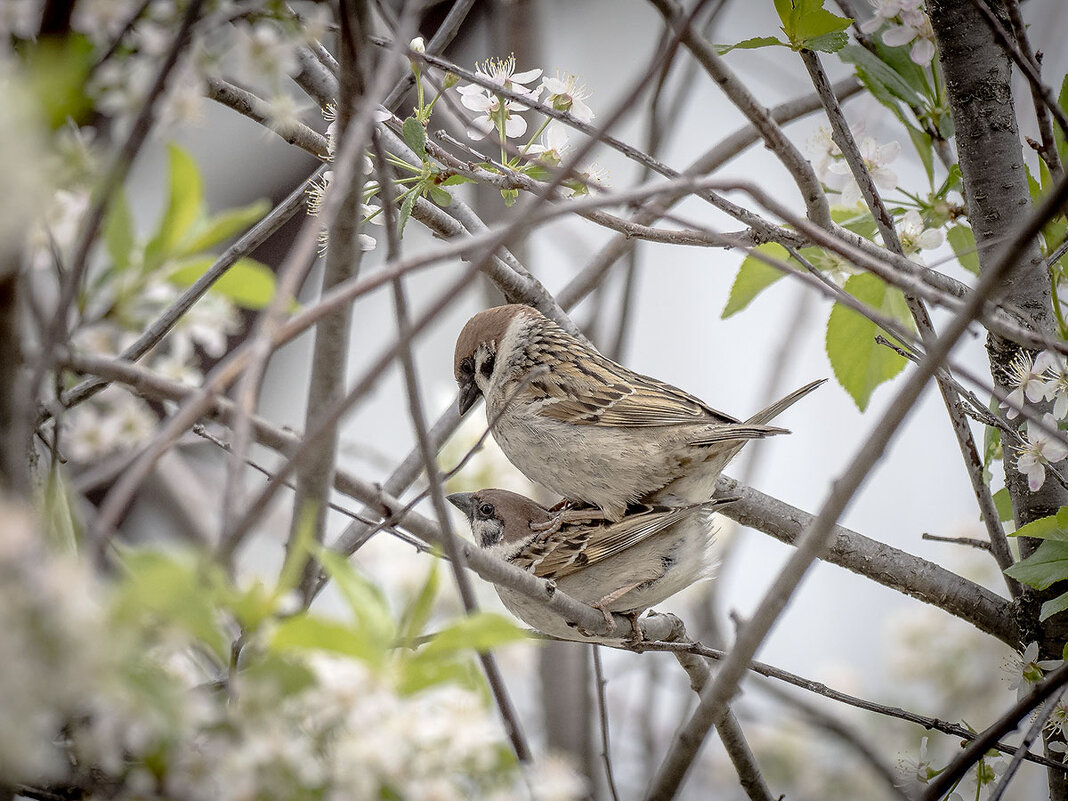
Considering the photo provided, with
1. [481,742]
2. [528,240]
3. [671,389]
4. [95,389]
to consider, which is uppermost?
[528,240]

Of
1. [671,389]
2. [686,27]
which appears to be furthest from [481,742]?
[671,389]

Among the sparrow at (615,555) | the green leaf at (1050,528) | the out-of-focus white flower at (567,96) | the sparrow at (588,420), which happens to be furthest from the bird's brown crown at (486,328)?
the green leaf at (1050,528)

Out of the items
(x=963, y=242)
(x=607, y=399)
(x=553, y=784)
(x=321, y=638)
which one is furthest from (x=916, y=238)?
(x=321, y=638)

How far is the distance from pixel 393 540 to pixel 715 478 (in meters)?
1.13

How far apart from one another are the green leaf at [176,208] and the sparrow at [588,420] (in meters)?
1.29

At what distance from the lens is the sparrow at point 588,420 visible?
2.13 metres

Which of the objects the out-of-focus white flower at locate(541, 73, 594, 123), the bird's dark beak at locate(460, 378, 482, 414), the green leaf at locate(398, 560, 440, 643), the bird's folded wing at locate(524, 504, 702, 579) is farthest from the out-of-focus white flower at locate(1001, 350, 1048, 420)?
the bird's dark beak at locate(460, 378, 482, 414)

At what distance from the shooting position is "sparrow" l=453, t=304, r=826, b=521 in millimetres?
2129

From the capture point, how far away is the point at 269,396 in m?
4.34

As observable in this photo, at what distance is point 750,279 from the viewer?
1831mm

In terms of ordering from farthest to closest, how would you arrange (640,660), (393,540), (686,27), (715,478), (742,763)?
(640,660) → (393,540) → (715,478) → (742,763) → (686,27)

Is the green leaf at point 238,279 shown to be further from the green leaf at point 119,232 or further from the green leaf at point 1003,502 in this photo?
the green leaf at point 1003,502

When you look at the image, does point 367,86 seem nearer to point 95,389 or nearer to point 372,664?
point 372,664

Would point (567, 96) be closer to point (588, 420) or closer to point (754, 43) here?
point (754, 43)
